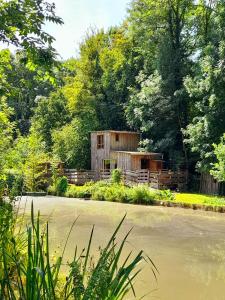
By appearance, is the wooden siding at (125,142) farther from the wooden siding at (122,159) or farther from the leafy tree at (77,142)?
the leafy tree at (77,142)

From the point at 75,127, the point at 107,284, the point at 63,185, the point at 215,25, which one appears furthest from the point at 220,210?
the point at 75,127

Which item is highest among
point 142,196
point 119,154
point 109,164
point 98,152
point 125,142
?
point 125,142

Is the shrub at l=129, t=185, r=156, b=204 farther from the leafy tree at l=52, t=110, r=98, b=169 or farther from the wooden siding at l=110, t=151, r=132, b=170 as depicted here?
the leafy tree at l=52, t=110, r=98, b=169

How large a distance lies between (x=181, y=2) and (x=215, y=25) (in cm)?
492

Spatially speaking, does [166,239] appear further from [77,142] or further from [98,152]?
[77,142]

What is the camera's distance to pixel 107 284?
8.33 feet

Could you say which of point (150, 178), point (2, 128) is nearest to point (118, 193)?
point (150, 178)

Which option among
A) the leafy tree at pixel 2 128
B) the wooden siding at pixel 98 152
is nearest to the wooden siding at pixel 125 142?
the wooden siding at pixel 98 152

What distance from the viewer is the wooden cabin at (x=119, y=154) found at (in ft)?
99.9

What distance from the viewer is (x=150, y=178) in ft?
86.3

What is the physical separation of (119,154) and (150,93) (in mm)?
5505

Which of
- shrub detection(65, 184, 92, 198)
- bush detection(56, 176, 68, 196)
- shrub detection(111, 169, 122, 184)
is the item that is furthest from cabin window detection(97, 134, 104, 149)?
shrub detection(65, 184, 92, 198)

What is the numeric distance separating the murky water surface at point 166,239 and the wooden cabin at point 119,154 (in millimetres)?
8321

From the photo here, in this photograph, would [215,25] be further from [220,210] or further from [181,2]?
[220,210]
